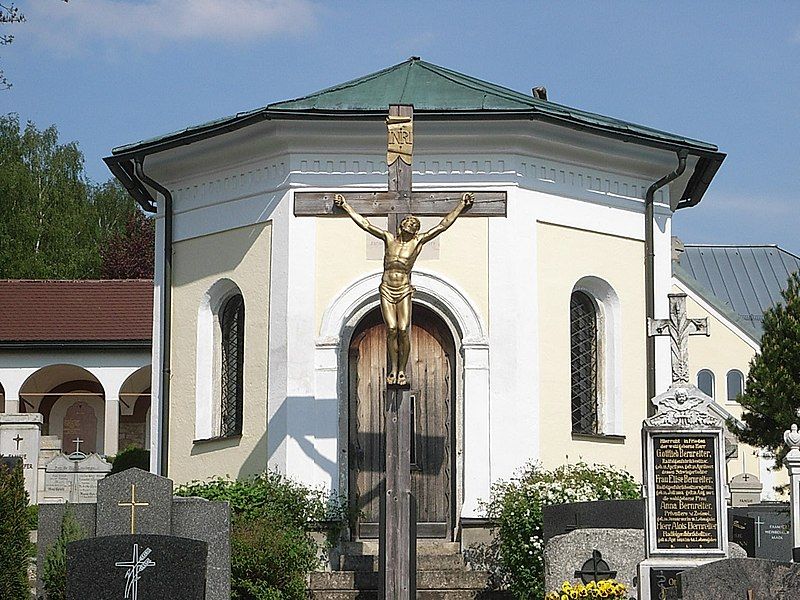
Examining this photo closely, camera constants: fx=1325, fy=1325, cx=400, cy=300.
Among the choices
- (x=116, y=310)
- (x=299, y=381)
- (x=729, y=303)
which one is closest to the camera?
(x=299, y=381)

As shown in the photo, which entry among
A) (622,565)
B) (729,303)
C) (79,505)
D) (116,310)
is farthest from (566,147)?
(729,303)

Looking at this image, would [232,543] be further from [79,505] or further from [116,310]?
[116,310]

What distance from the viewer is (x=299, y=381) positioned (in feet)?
53.2

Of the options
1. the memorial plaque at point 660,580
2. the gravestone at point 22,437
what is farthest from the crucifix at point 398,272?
the gravestone at point 22,437

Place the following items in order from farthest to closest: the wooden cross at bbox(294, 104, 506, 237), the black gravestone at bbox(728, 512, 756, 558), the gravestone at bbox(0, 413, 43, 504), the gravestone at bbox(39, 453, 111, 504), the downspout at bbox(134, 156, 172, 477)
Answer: the gravestone at bbox(0, 413, 43, 504) → the gravestone at bbox(39, 453, 111, 504) → the black gravestone at bbox(728, 512, 756, 558) → the downspout at bbox(134, 156, 172, 477) → the wooden cross at bbox(294, 104, 506, 237)

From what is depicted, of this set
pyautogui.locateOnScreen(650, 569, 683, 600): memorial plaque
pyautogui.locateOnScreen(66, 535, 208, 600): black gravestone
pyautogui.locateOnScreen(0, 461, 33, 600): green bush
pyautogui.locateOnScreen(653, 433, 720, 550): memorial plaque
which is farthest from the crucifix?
pyautogui.locateOnScreen(0, 461, 33, 600): green bush

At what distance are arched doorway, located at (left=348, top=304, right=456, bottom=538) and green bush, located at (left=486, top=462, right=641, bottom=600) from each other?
33.2 inches

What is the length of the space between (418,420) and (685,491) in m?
4.04

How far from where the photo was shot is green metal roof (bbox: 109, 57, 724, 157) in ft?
53.2

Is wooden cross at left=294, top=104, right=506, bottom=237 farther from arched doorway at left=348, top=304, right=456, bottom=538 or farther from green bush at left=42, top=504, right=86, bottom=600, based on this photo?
green bush at left=42, top=504, right=86, bottom=600

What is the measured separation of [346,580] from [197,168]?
6.03 metres

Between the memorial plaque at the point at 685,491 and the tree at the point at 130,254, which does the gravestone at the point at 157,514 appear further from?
the tree at the point at 130,254

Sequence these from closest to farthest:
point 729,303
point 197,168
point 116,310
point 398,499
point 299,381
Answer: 1. point 398,499
2. point 299,381
3. point 197,168
4. point 116,310
5. point 729,303

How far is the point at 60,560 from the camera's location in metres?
12.9
